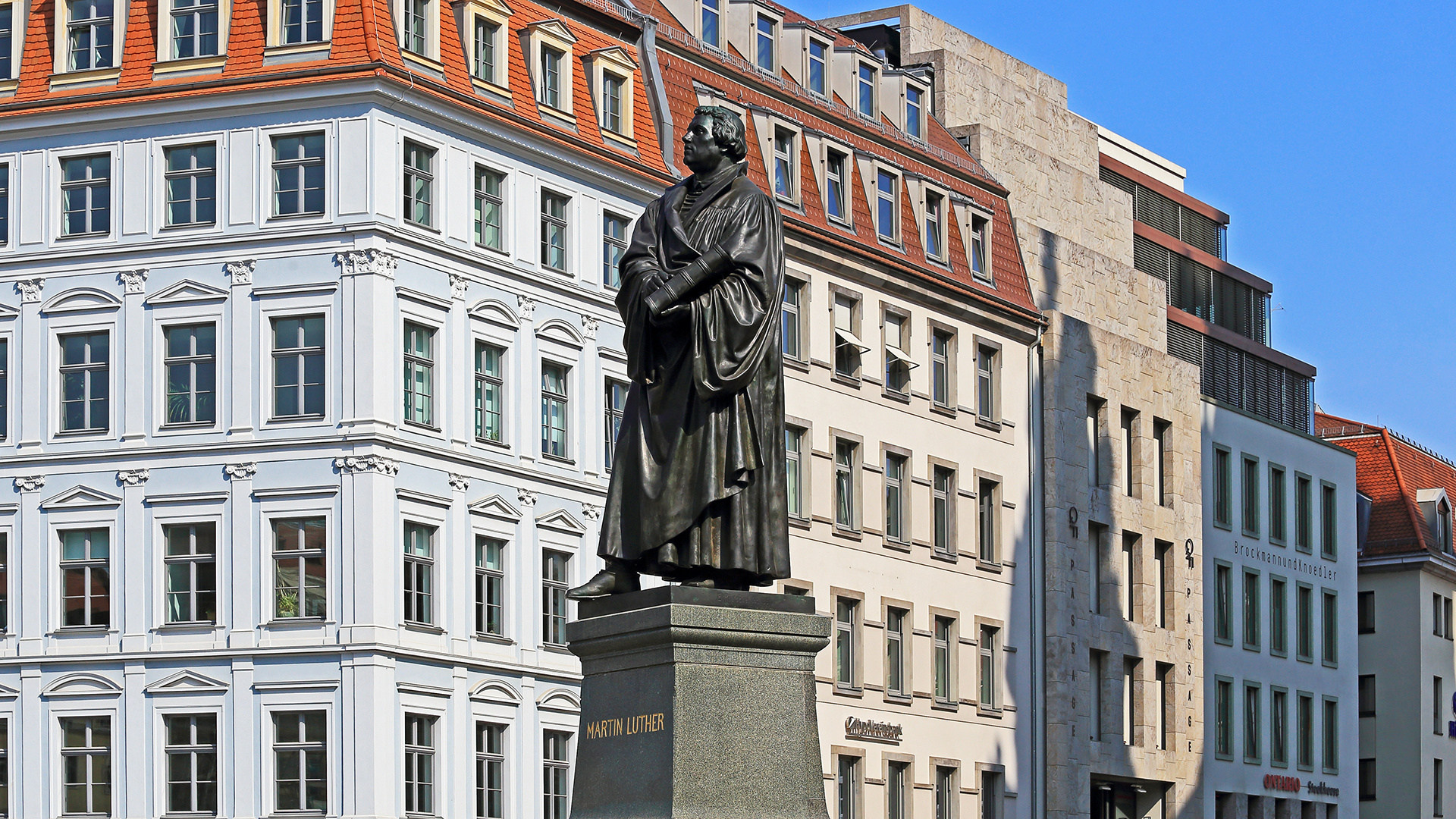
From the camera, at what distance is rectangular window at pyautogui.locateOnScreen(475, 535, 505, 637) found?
5084cm

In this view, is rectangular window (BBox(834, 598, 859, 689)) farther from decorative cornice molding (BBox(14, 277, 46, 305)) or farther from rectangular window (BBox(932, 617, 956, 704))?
decorative cornice molding (BBox(14, 277, 46, 305))

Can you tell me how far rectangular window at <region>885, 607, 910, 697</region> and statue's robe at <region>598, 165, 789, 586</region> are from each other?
43.8 metres

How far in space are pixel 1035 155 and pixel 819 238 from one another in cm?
1250

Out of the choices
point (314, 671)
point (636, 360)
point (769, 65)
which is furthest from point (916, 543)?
point (636, 360)

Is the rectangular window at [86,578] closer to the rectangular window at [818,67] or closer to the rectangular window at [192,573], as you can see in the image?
the rectangular window at [192,573]

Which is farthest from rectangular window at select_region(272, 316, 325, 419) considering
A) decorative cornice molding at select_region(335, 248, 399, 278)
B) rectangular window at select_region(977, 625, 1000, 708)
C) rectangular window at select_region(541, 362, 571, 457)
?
rectangular window at select_region(977, 625, 1000, 708)

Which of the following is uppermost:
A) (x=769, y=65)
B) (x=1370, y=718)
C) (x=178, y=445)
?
(x=769, y=65)

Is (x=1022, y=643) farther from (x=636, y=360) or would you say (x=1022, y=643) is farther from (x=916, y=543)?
(x=636, y=360)

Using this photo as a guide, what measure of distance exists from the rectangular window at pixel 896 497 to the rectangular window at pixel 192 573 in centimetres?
1821

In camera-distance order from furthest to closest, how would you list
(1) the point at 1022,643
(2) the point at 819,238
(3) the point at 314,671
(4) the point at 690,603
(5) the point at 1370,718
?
(5) the point at 1370,718 → (1) the point at 1022,643 → (2) the point at 819,238 → (3) the point at 314,671 → (4) the point at 690,603

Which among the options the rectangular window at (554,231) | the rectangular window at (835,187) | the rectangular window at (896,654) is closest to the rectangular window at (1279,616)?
the rectangular window at (896,654)

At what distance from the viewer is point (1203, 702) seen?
7375cm

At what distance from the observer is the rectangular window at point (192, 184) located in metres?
50.6

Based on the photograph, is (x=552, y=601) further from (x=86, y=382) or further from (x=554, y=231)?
(x=86, y=382)
